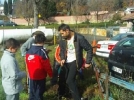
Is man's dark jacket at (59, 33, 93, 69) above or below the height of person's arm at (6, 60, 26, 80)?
above

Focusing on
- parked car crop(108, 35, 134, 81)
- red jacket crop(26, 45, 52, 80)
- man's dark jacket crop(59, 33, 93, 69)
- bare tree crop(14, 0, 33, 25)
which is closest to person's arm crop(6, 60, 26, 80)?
red jacket crop(26, 45, 52, 80)

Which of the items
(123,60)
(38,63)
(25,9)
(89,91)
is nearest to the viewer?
(38,63)

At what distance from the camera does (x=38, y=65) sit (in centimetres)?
648

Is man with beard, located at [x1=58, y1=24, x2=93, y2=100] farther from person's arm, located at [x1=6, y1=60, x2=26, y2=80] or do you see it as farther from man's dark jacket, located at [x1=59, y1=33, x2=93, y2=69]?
person's arm, located at [x1=6, y1=60, x2=26, y2=80]

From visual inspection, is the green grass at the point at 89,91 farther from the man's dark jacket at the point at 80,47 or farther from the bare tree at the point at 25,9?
the bare tree at the point at 25,9

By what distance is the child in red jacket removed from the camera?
6.45 meters

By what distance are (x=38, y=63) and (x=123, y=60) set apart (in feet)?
11.0

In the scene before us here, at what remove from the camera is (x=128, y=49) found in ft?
30.2

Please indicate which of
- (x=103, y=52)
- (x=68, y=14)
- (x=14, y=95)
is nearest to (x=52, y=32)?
(x=103, y=52)

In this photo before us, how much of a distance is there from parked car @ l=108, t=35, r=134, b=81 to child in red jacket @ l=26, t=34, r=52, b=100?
2.42 m

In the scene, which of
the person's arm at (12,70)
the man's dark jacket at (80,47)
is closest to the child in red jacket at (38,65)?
the man's dark jacket at (80,47)

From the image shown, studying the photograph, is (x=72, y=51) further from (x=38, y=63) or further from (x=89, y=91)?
(x=89, y=91)

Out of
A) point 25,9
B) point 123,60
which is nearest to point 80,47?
point 123,60

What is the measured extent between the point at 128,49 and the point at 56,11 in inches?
3476
